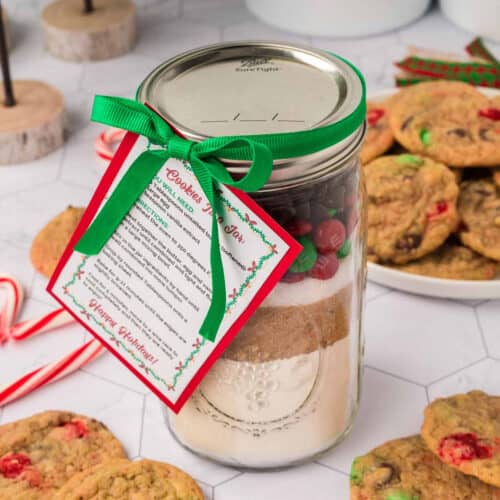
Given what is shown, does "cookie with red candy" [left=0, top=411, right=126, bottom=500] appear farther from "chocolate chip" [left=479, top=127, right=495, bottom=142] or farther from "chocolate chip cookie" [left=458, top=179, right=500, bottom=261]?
"chocolate chip" [left=479, top=127, right=495, bottom=142]

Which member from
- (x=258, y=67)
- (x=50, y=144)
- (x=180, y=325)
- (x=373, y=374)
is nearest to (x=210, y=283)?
(x=180, y=325)

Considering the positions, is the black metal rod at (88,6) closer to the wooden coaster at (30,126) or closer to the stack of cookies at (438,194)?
the wooden coaster at (30,126)

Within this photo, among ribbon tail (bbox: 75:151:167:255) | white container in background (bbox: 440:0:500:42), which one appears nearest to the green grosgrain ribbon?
ribbon tail (bbox: 75:151:167:255)

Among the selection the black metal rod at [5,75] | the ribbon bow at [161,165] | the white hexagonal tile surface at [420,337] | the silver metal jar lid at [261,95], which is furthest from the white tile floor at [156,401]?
the silver metal jar lid at [261,95]

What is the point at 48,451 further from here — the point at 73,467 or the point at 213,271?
the point at 213,271

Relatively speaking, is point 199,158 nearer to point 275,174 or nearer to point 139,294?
point 275,174

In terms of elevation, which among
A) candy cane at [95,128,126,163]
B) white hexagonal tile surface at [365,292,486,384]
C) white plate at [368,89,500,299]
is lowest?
candy cane at [95,128,126,163]
